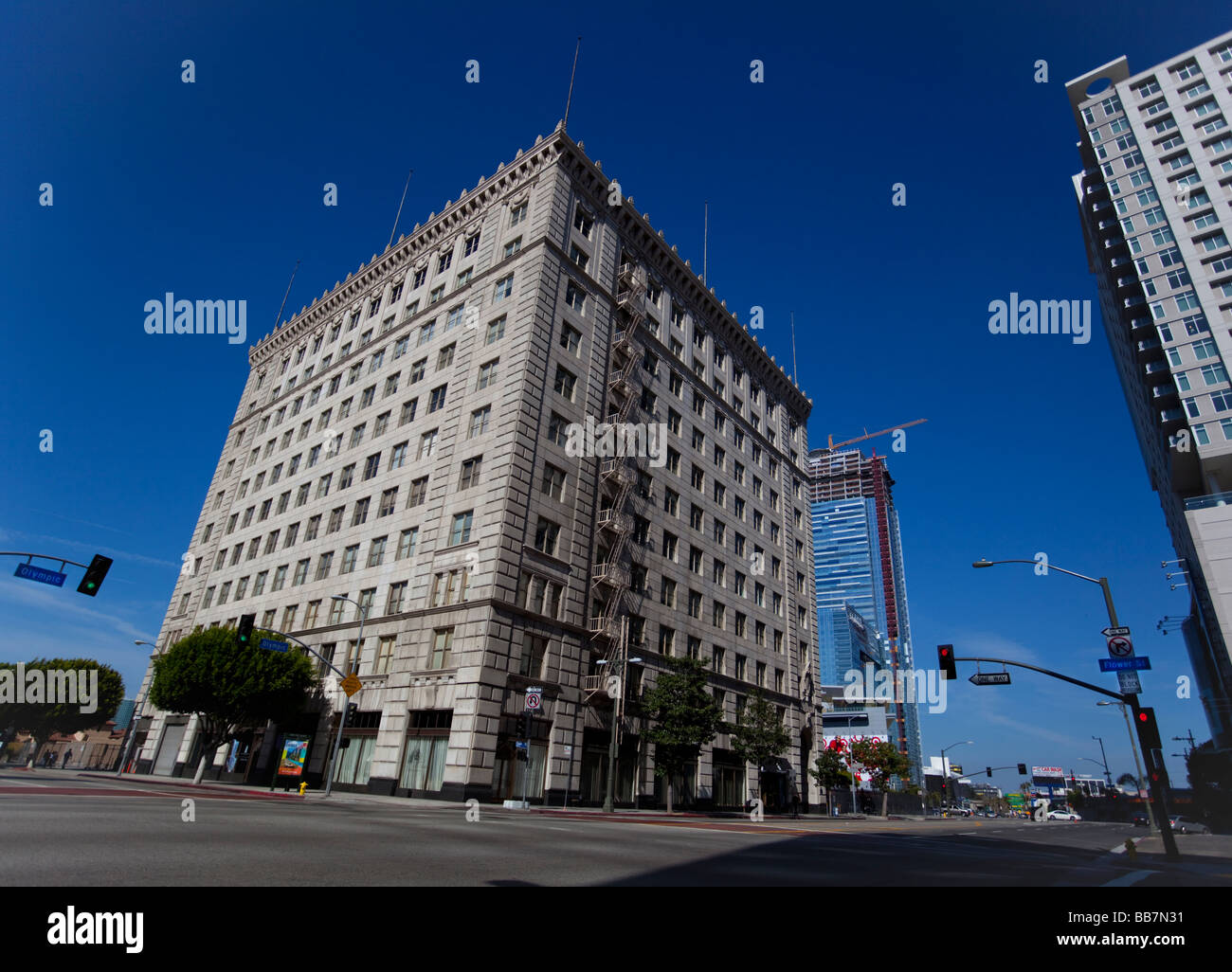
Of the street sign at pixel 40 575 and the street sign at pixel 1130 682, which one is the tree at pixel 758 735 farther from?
the street sign at pixel 40 575

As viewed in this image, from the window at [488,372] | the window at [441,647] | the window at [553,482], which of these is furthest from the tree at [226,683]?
the window at [488,372]

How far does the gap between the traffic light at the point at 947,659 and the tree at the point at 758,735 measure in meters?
21.0

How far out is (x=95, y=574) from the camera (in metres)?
25.8

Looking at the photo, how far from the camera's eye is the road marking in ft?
36.5

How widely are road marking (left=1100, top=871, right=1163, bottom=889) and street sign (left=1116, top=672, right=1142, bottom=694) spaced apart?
737 cm

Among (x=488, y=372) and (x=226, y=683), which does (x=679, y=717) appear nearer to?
(x=488, y=372)

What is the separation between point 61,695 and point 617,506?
67326mm

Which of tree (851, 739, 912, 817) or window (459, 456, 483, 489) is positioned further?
tree (851, 739, 912, 817)

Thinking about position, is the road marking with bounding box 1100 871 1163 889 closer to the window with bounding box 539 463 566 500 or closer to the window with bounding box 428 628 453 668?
the window with bounding box 428 628 453 668

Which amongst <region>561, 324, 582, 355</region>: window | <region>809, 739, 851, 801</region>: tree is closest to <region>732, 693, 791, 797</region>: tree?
<region>809, 739, 851, 801</region>: tree

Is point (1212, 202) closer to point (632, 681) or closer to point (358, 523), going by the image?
point (632, 681)

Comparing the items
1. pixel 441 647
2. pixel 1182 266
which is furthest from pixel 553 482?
pixel 1182 266

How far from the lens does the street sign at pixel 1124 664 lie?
20141 mm
